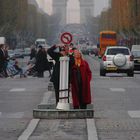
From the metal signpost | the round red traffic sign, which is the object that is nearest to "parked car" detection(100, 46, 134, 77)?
the round red traffic sign

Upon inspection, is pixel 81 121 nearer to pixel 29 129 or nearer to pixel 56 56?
pixel 29 129

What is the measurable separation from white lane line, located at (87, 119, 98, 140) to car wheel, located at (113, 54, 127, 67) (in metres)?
26.5

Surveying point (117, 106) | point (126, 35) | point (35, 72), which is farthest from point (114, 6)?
point (117, 106)

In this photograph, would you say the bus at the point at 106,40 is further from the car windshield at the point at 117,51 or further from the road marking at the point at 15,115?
the road marking at the point at 15,115

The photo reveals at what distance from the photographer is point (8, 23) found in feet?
417

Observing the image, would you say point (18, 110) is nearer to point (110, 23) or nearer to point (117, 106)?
point (117, 106)

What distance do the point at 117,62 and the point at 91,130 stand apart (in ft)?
94.4

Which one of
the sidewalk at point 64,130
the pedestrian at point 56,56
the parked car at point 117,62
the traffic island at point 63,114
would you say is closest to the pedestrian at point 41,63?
the parked car at point 117,62

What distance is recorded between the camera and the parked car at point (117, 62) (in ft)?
148

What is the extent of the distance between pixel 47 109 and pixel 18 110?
2.25 metres

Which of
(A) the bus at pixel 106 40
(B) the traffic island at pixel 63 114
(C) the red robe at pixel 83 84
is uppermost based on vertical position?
(C) the red robe at pixel 83 84

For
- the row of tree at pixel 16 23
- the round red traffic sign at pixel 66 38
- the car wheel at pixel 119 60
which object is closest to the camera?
the round red traffic sign at pixel 66 38

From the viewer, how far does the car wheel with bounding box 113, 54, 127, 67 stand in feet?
147

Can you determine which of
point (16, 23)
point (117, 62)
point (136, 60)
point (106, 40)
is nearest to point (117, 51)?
point (117, 62)
